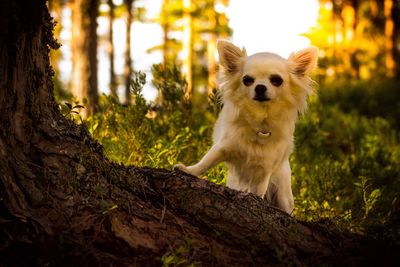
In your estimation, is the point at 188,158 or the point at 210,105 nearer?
the point at 188,158

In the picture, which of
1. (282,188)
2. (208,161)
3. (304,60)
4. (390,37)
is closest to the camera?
(208,161)

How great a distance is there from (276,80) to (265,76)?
112mm

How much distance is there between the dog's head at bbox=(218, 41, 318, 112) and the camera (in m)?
5.20

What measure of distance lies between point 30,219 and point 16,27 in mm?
999

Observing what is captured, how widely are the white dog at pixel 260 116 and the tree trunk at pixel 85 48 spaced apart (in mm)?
5702

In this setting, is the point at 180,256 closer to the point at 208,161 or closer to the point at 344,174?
the point at 208,161

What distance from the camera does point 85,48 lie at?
11.1 metres

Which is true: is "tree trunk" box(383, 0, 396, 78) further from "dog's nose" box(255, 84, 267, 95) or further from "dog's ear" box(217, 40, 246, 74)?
"dog's nose" box(255, 84, 267, 95)

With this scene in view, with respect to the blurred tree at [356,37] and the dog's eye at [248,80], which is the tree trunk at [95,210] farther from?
the blurred tree at [356,37]

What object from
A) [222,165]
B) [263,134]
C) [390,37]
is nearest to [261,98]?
[263,134]

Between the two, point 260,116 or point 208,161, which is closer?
point 208,161

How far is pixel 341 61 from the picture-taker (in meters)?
28.2

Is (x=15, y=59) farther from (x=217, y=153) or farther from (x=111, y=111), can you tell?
(x=111, y=111)

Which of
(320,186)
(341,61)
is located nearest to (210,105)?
(320,186)
